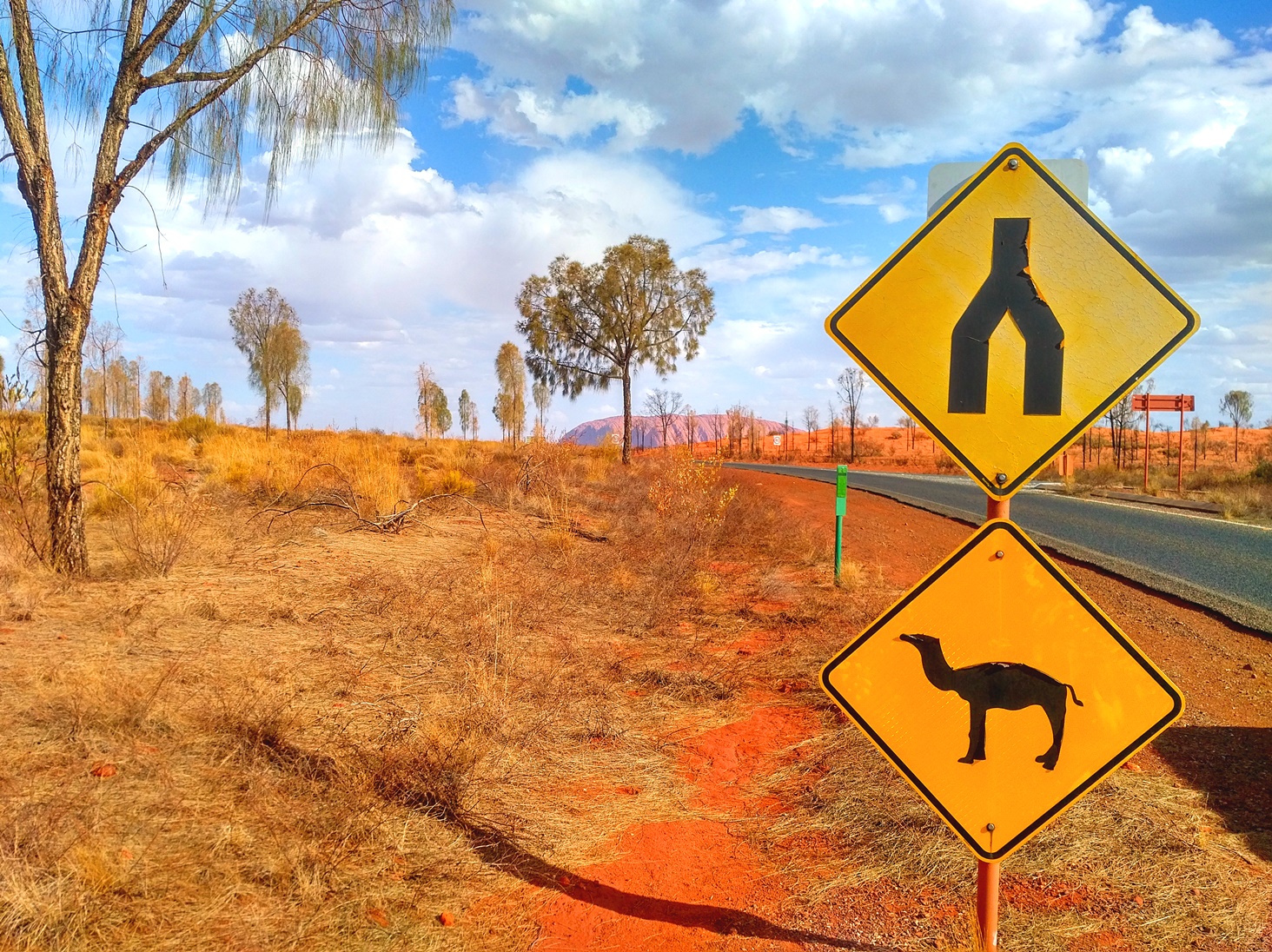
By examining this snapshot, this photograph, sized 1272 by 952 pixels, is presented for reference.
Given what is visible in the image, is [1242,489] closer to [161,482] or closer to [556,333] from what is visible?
[556,333]

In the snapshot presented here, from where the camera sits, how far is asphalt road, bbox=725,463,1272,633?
930cm

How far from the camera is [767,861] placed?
11.9ft

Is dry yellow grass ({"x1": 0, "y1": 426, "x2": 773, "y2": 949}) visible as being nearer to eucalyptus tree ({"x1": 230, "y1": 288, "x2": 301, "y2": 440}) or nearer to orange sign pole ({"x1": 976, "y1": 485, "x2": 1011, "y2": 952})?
orange sign pole ({"x1": 976, "y1": 485, "x2": 1011, "y2": 952})

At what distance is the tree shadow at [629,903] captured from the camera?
120 inches

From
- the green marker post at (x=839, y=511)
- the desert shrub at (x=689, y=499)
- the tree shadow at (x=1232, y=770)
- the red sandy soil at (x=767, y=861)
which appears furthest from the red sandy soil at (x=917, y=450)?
the tree shadow at (x=1232, y=770)

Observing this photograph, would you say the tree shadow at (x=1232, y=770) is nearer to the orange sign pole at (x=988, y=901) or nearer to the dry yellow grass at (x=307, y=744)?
the orange sign pole at (x=988, y=901)

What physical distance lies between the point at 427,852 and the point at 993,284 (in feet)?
10.1

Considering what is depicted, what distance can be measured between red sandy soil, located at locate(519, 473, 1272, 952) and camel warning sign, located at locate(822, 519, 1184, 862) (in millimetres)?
967

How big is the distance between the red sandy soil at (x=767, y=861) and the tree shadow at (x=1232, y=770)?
10 millimetres

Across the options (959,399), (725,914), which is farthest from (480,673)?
(959,399)

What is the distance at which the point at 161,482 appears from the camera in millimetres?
11336

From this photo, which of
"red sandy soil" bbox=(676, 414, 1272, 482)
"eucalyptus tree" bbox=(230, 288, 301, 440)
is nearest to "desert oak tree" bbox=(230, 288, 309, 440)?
"eucalyptus tree" bbox=(230, 288, 301, 440)

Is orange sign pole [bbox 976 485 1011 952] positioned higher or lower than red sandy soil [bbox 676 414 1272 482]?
lower

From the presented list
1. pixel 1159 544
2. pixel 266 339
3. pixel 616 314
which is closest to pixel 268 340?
pixel 266 339
